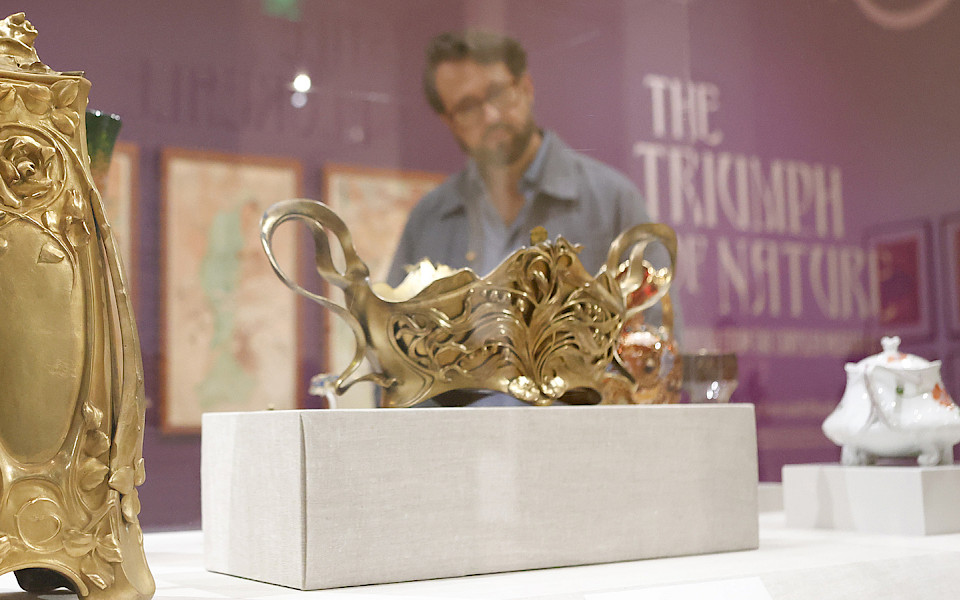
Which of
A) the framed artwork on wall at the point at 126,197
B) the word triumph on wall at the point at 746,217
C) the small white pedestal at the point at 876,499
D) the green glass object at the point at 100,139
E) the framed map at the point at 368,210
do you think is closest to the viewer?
the green glass object at the point at 100,139

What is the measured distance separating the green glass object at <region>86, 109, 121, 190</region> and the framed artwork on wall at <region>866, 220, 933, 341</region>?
206cm

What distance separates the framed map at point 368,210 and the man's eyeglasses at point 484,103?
164 mm

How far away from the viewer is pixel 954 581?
1320 millimetres

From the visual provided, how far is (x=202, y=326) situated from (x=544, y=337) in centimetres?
83

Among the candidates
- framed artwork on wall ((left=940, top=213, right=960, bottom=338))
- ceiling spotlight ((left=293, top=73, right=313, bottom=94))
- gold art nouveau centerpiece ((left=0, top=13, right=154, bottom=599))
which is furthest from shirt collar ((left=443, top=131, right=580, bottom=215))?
gold art nouveau centerpiece ((left=0, top=13, right=154, bottom=599))

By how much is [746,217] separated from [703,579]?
65.1 inches

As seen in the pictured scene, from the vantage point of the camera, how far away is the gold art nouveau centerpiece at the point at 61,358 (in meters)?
0.88

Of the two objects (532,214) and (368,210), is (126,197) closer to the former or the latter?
(368,210)

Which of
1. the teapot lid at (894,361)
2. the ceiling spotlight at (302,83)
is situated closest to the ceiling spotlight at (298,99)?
the ceiling spotlight at (302,83)

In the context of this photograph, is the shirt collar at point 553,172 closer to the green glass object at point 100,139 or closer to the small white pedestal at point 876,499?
the small white pedestal at point 876,499

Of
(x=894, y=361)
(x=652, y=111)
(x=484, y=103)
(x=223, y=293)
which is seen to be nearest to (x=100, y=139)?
(x=223, y=293)

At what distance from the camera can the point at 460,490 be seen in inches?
44.9

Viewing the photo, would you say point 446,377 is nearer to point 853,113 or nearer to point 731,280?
point 731,280

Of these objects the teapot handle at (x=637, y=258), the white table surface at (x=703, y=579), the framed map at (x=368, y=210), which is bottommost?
the white table surface at (x=703, y=579)
